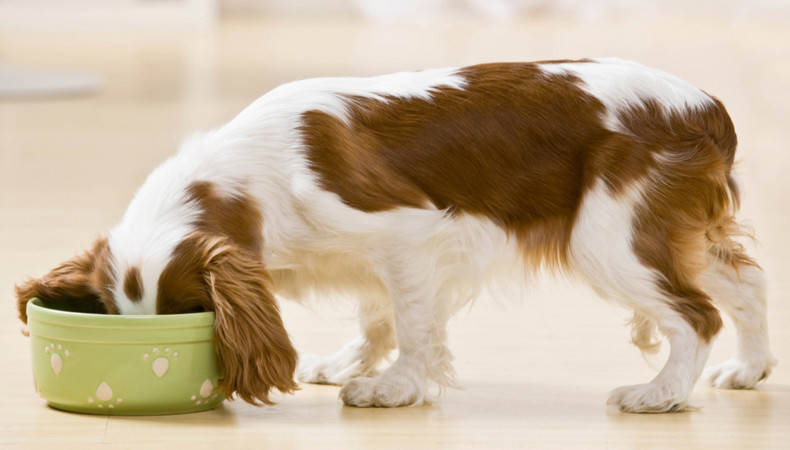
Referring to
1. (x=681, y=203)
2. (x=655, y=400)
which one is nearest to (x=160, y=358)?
(x=655, y=400)

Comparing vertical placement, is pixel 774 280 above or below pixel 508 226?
below

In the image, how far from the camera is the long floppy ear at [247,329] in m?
2.48

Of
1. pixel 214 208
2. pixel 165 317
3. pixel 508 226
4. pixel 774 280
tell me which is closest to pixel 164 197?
pixel 214 208

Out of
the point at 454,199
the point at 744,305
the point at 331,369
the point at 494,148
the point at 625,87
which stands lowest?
the point at 331,369

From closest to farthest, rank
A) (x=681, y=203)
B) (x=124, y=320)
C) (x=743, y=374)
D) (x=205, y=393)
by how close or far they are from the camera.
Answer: (x=124, y=320)
(x=205, y=393)
(x=681, y=203)
(x=743, y=374)

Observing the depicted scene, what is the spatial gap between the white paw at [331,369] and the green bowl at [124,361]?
1.39 ft

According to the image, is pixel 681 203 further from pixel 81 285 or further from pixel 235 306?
pixel 81 285

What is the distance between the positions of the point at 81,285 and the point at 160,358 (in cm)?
25

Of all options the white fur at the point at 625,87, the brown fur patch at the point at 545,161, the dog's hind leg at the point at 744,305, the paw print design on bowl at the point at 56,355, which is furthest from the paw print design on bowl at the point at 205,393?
the dog's hind leg at the point at 744,305

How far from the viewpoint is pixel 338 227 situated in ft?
8.64

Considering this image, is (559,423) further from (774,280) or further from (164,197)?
(774,280)

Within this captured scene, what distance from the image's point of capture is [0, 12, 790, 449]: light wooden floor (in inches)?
98.8

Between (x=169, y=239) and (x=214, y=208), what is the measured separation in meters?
0.12

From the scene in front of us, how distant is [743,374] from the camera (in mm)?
2916
